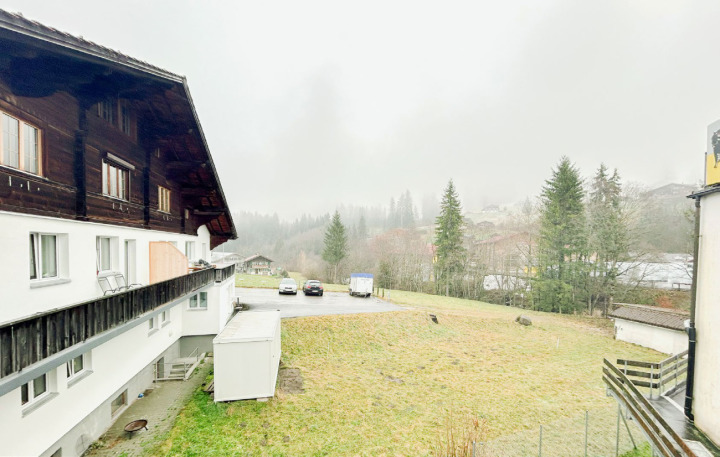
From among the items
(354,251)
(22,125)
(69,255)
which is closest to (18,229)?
(69,255)

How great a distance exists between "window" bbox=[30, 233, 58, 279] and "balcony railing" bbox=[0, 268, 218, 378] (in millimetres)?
1539

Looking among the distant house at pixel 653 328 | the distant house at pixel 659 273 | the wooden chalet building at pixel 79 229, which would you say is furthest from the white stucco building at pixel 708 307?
the distant house at pixel 659 273

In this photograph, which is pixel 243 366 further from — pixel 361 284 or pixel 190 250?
pixel 361 284

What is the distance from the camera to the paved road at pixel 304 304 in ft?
70.7

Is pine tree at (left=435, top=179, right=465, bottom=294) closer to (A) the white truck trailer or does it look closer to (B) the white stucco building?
(A) the white truck trailer

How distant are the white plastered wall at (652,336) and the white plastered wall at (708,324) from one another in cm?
1345

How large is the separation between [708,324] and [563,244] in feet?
86.2

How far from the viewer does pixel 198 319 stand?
15.7 m

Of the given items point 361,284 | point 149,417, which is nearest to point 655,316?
point 361,284

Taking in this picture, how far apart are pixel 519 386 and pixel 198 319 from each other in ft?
52.6

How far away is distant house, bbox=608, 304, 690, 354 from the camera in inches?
746

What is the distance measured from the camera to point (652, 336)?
67.6 ft

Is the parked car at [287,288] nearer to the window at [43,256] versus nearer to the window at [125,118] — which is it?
the window at [125,118]

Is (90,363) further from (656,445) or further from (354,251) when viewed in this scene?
(354,251)
